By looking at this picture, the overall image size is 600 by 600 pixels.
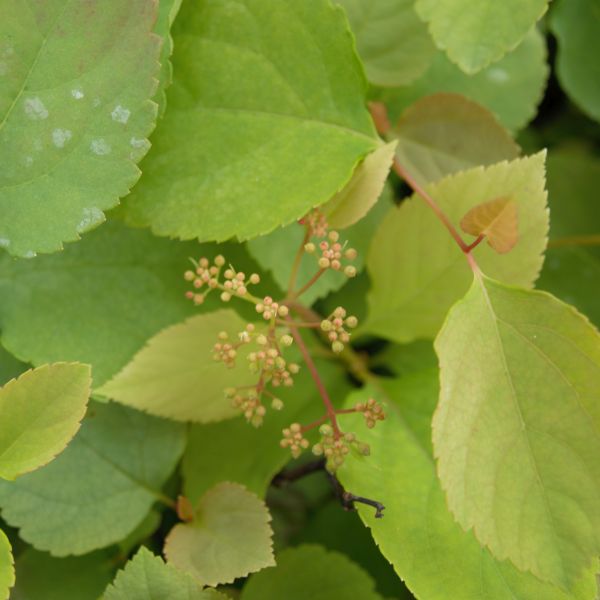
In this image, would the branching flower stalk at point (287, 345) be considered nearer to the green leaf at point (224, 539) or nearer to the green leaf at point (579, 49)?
the green leaf at point (224, 539)

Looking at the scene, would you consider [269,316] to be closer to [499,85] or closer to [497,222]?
[497,222]

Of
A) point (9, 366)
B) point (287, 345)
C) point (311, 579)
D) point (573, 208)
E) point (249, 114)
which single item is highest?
point (249, 114)

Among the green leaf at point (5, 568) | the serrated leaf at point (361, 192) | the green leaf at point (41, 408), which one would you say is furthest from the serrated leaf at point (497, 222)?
the green leaf at point (5, 568)

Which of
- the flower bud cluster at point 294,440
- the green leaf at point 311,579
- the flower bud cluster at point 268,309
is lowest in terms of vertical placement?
the green leaf at point 311,579

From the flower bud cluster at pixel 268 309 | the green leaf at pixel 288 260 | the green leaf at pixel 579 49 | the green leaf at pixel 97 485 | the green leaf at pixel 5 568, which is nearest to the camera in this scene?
the green leaf at pixel 5 568

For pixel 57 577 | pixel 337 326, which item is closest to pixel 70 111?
pixel 337 326

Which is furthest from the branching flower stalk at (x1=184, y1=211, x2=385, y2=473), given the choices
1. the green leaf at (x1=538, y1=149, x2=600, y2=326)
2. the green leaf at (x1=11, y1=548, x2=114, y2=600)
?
the green leaf at (x1=538, y1=149, x2=600, y2=326)

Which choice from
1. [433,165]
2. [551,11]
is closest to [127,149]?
[433,165]
